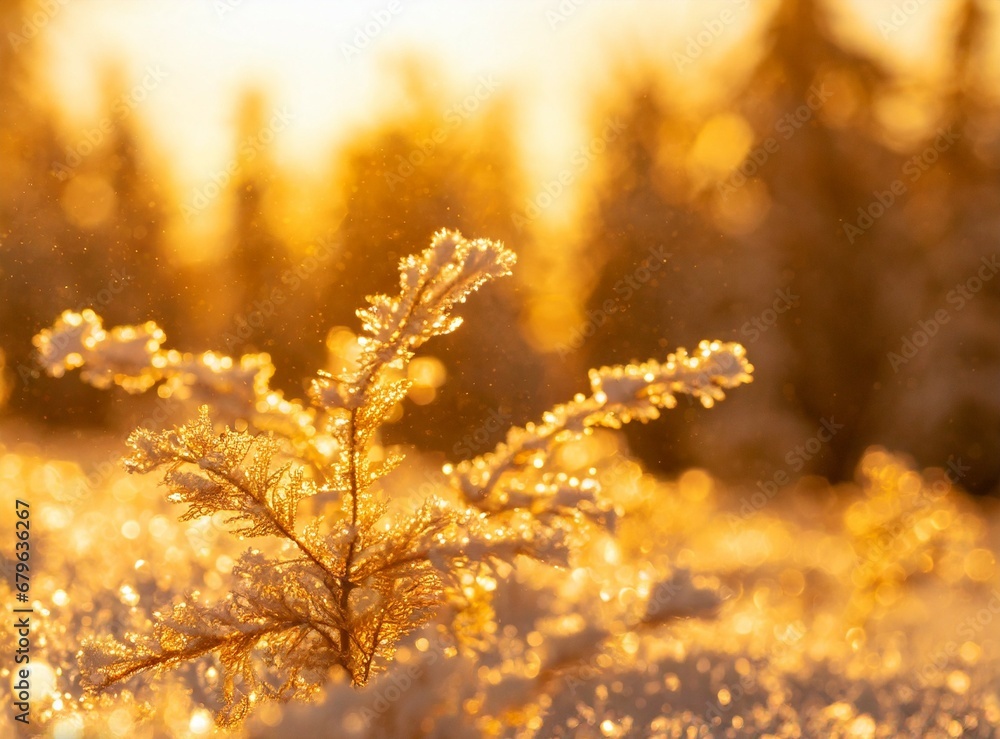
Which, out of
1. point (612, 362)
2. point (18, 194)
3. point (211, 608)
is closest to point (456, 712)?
point (211, 608)

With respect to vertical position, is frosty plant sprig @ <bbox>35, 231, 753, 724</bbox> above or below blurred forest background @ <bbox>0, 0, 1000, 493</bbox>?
below

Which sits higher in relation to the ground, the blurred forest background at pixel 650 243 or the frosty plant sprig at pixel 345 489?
the blurred forest background at pixel 650 243

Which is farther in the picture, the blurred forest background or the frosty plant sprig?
the blurred forest background

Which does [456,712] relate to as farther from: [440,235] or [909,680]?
[909,680]

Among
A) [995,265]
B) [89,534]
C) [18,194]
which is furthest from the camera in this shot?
[995,265]

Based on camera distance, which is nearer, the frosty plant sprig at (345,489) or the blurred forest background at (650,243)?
the frosty plant sprig at (345,489)

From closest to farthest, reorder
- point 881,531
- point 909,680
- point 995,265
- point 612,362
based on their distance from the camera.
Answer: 1. point 909,680
2. point 881,531
3. point 612,362
4. point 995,265
